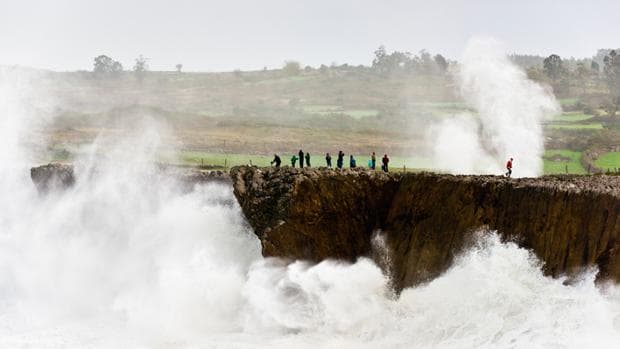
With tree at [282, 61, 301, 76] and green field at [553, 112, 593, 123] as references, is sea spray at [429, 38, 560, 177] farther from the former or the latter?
tree at [282, 61, 301, 76]

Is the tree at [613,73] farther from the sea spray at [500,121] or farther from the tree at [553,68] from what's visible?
the sea spray at [500,121]

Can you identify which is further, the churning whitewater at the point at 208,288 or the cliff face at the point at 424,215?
the churning whitewater at the point at 208,288

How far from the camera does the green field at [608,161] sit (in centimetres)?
3969

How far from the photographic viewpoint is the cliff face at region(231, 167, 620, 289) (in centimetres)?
1536

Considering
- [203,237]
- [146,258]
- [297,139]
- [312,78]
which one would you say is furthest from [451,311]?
[312,78]

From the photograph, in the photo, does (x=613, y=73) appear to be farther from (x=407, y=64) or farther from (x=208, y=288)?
(x=208, y=288)

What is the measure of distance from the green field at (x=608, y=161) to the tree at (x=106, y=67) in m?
66.6

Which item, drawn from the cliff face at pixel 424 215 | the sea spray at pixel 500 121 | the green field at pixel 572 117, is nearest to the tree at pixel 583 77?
the green field at pixel 572 117

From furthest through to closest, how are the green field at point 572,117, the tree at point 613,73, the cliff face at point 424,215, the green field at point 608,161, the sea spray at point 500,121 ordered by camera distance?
the tree at point 613,73 < the green field at point 572,117 < the green field at point 608,161 < the sea spray at point 500,121 < the cliff face at point 424,215

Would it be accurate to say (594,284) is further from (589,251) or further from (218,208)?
(218,208)

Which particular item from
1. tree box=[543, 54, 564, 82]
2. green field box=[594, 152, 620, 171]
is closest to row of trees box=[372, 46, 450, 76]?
tree box=[543, 54, 564, 82]

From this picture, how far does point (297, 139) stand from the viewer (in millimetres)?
58156

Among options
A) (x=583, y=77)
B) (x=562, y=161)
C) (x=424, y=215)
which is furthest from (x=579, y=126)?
(x=424, y=215)

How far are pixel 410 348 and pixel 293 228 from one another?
5.06 m
